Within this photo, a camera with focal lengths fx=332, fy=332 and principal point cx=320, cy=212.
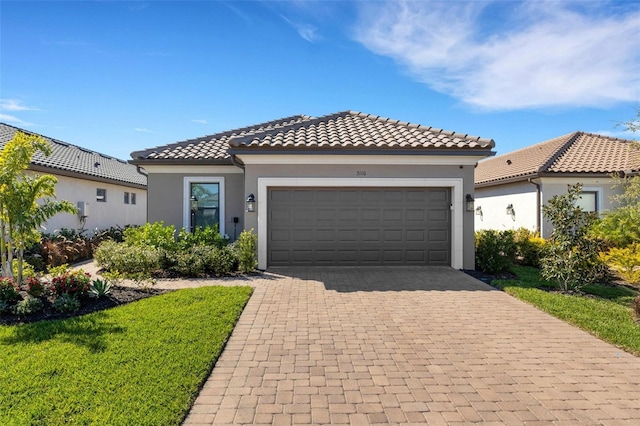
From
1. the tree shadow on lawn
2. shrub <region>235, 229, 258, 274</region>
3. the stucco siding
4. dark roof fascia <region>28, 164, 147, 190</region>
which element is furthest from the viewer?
the stucco siding

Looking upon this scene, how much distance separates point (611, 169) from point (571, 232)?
8.44 meters

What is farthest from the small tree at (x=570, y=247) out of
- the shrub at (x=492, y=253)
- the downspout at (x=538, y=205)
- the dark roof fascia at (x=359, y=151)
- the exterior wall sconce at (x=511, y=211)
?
the exterior wall sconce at (x=511, y=211)

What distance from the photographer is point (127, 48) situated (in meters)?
9.40

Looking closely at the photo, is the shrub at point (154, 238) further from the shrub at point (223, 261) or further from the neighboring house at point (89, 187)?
the neighboring house at point (89, 187)

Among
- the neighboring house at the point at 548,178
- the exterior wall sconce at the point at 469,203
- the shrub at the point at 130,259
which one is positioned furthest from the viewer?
the neighboring house at the point at 548,178

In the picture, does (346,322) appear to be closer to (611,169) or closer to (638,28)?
(638,28)

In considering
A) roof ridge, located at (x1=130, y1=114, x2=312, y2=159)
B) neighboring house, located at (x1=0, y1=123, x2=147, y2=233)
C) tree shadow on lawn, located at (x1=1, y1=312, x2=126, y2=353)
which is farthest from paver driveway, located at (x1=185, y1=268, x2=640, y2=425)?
neighboring house, located at (x1=0, y1=123, x2=147, y2=233)

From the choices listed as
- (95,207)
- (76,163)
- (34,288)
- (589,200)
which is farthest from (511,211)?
(76,163)

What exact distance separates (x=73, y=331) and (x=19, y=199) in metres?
3.31

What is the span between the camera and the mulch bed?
5.62 m

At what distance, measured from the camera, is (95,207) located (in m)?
16.0

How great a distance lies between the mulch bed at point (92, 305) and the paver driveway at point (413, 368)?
2565 millimetres

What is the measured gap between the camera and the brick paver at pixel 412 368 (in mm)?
3145

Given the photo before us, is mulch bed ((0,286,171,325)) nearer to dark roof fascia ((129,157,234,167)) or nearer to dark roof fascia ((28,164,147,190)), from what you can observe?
dark roof fascia ((129,157,234,167))
